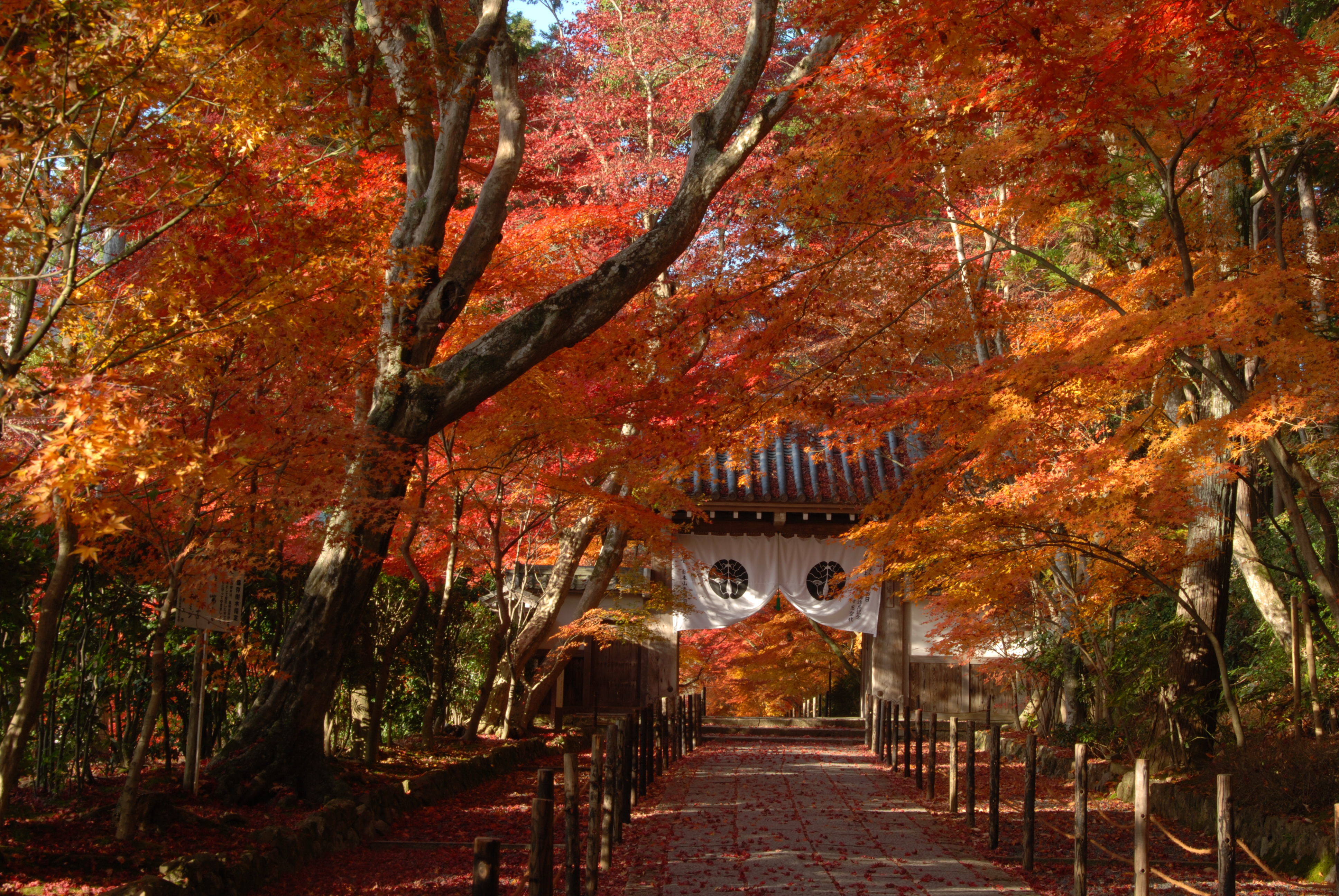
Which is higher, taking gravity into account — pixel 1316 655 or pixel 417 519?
pixel 417 519

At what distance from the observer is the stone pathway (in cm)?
595

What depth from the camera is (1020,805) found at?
357 inches

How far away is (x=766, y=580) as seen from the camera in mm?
15984

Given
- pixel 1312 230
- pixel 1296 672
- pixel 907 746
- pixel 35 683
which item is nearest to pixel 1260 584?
pixel 1296 672

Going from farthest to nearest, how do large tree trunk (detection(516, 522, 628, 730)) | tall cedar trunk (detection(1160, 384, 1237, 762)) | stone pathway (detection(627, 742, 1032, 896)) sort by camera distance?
1. large tree trunk (detection(516, 522, 628, 730))
2. tall cedar trunk (detection(1160, 384, 1237, 762))
3. stone pathway (detection(627, 742, 1032, 896))

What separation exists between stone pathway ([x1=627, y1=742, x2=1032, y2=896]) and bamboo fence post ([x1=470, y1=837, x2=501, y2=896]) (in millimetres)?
2534

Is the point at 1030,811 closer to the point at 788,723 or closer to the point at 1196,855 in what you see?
the point at 1196,855

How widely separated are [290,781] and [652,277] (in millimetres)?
4514

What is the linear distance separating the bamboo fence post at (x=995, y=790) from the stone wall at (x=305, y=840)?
13.8 ft

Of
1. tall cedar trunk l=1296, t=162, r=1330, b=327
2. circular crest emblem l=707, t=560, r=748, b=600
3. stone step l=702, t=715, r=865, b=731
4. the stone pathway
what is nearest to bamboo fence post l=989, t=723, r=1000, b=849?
the stone pathway

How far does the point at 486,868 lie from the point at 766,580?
12.9 m

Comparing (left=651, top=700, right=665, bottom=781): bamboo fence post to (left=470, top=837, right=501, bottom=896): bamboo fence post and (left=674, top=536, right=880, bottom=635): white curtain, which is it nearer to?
(left=674, top=536, right=880, bottom=635): white curtain

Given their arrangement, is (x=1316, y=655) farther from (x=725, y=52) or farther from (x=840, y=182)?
(x=725, y=52)

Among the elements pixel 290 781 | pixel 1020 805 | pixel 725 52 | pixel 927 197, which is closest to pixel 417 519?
pixel 290 781
